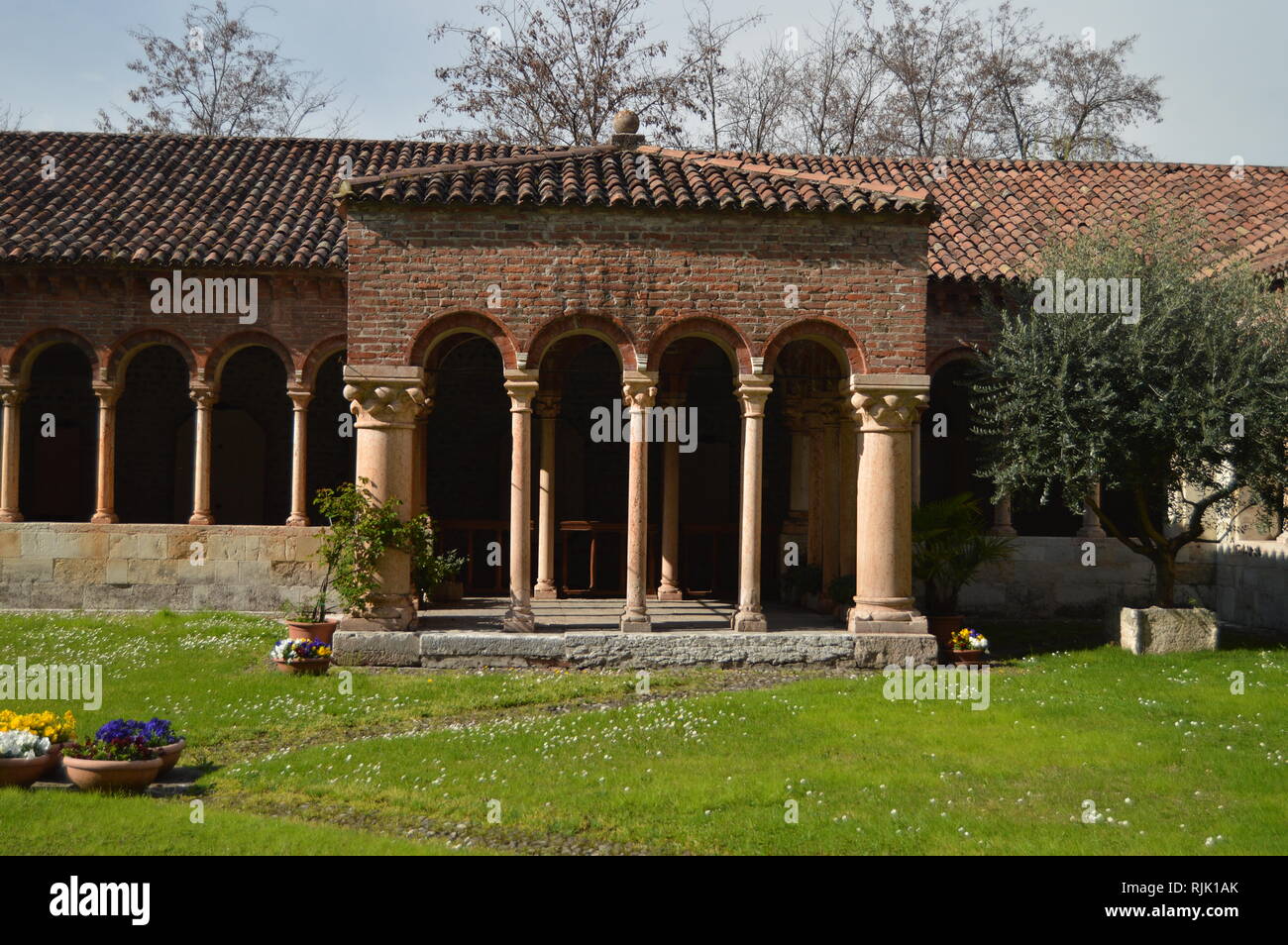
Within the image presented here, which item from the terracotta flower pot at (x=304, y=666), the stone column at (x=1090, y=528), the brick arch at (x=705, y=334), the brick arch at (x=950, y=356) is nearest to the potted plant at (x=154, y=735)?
the terracotta flower pot at (x=304, y=666)

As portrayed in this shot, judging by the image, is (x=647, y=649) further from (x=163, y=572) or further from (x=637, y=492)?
(x=163, y=572)

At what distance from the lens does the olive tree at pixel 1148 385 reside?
1334 centimetres

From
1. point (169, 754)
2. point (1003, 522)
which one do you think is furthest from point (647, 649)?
point (1003, 522)

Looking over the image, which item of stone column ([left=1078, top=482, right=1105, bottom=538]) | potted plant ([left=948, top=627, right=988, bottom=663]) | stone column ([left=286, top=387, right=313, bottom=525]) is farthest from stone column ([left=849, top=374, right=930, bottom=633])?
stone column ([left=286, top=387, right=313, bottom=525])

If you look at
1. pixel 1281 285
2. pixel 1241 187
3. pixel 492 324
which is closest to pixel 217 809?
pixel 492 324

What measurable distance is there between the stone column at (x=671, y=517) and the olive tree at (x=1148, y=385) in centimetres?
440

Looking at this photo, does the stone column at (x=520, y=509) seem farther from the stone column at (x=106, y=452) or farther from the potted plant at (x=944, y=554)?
the stone column at (x=106, y=452)

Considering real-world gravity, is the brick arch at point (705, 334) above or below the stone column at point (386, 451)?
above

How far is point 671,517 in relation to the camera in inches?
651

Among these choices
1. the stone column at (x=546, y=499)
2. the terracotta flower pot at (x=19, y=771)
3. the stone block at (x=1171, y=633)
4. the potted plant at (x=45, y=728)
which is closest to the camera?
the terracotta flower pot at (x=19, y=771)

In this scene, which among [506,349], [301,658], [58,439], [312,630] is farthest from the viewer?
[58,439]

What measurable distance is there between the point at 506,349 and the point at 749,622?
4.24m

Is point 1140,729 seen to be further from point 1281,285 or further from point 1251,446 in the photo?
point 1281,285

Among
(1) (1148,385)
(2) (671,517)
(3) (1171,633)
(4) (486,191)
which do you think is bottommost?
(3) (1171,633)
